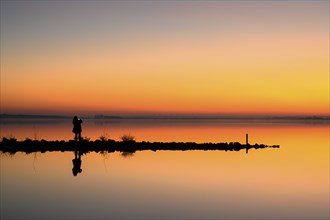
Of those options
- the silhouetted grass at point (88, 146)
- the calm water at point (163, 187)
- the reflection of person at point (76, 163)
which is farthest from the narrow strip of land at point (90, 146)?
the calm water at point (163, 187)

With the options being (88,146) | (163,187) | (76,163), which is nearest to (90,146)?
(88,146)

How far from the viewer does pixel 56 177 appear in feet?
94.2

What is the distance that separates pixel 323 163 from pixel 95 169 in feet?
66.6

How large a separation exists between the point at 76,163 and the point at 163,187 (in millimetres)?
10435

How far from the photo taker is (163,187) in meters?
26.5

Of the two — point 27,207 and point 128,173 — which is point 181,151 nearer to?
point 128,173

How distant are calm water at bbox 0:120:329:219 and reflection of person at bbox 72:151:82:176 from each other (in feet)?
1.26

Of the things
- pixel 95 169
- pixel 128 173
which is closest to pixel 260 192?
pixel 128 173

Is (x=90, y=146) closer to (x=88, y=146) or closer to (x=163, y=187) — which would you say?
(x=88, y=146)

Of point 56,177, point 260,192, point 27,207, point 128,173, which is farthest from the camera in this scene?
point 128,173

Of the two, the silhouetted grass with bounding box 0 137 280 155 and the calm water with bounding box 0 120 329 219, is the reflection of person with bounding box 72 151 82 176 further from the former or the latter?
the silhouetted grass with bounding box 0 137 280 155

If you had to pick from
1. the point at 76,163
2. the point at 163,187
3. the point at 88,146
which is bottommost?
the point at 163,187

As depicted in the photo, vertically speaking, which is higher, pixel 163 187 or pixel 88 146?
pixel 88 146

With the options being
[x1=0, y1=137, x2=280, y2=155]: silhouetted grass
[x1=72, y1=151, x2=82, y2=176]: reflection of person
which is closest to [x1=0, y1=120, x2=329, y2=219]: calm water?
[x1=72, y1=151, x2=82, y2=176]: reflection of person
